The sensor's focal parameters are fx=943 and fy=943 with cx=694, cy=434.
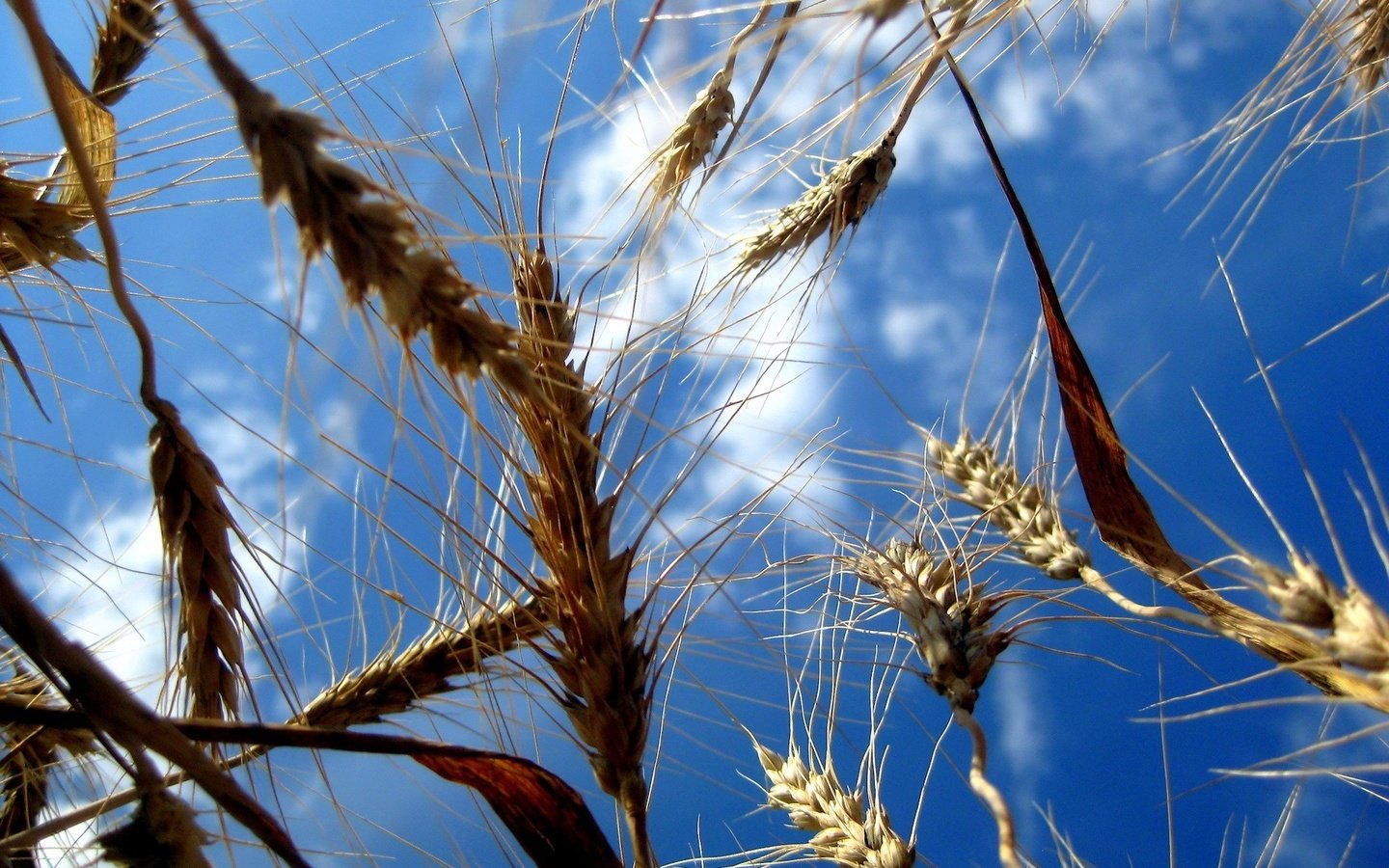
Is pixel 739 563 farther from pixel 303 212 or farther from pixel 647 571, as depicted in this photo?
pixel 303 212

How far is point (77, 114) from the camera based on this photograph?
102 cm

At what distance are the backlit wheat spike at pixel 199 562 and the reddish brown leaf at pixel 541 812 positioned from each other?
0.21 meters

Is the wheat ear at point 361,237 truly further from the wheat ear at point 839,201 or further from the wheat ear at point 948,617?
the wheat ear at point 839,201

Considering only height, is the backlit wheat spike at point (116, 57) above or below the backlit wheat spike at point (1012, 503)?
above

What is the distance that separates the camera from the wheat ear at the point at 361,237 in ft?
1.53

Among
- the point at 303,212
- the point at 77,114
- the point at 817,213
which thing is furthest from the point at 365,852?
the point at 817,213

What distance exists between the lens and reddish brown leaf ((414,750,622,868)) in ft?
2.59

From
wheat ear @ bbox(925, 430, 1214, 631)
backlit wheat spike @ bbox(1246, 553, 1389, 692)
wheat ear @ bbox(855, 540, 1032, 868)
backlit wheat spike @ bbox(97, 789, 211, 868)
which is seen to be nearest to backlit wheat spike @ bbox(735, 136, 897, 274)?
wheat ear @ bbox(925, 430, 1214, 631)

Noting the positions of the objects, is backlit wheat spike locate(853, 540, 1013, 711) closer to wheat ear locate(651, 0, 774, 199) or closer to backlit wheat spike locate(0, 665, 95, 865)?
wheat ear locate(651, 0, 774, 199)

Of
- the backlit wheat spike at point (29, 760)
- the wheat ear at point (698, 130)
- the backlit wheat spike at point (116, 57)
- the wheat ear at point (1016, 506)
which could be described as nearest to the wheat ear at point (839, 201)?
the wheat ear at point (698, 130)

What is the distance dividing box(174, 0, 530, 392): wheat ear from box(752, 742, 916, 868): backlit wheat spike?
3.14ft

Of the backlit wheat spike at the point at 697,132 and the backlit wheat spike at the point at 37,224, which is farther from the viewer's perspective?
the backlit wheat spike at the point at 697,132

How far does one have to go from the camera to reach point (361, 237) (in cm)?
48

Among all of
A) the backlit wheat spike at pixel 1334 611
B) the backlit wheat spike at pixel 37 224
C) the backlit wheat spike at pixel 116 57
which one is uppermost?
the backlit wheat spike at pixel 116 57
